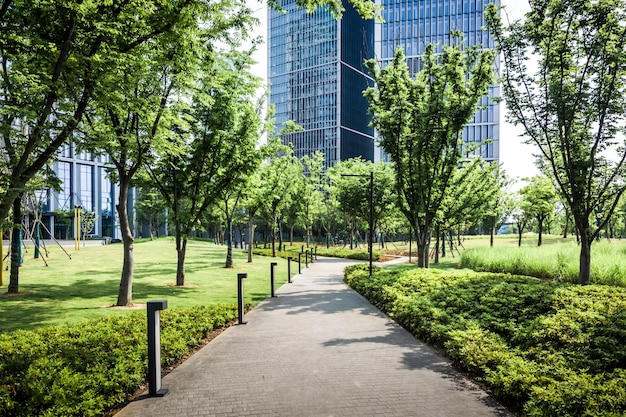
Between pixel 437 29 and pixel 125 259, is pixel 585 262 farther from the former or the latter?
pixel 437 29

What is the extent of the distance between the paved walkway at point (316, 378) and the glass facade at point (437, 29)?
9354 centimetres

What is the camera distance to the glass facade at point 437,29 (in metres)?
94.3

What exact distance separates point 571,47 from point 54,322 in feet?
52.3

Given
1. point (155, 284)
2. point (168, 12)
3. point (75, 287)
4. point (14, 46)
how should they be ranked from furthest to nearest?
point (155, 284) → point (75, 287) → point (168, 12) → point (14, 46)

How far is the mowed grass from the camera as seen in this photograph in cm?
1050

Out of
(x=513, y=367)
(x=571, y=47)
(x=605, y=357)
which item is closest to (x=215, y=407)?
(x=513, y=367)

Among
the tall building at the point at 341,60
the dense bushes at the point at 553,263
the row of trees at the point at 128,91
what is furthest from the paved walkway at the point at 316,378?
the tall building at the point at 341,60

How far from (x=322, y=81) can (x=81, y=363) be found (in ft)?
352

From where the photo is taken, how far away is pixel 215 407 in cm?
505

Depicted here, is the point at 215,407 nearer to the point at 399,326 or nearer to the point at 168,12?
the point at 399,326

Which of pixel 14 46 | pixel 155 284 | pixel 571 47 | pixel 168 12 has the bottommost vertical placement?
pixel 155 284

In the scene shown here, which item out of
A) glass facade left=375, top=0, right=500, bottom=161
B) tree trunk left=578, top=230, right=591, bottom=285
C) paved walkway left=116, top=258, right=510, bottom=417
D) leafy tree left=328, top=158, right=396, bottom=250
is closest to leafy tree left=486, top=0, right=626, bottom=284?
tree trunk left=578, top=230, right=591, bottom=285

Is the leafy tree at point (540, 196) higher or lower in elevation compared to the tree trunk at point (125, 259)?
higher

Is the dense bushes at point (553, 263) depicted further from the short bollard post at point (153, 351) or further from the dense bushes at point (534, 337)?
the short bollard post at point (153, 351)
